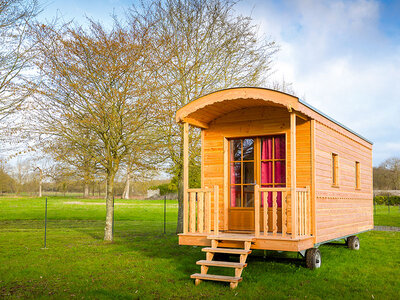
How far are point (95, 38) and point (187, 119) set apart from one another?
15.1ft

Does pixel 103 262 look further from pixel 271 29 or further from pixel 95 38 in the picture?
pixel 271 29

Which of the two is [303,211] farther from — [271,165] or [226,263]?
[226,263]

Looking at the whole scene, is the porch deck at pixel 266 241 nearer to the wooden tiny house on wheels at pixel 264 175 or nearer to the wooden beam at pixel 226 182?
the wooden tiny house on wheels at pixel 264 175

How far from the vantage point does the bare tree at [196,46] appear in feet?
45.5

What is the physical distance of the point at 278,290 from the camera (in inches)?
260

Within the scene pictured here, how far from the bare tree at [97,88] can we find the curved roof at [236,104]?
2.87 m

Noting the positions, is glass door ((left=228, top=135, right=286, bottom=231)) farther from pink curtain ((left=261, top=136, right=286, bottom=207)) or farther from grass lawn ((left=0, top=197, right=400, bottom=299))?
grass lawn ((left=0, top=197, right=400, bottom=299))

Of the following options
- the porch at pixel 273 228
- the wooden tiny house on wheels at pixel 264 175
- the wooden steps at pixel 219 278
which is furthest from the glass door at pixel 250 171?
the wooden steps at pixel 219 278

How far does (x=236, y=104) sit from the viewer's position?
28.3 feet

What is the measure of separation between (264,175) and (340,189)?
2288 mm

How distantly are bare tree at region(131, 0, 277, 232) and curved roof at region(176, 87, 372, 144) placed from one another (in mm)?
4556

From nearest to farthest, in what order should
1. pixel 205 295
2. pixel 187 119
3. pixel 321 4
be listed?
pixel 205 295, pixel 187 119, pixel 321 4

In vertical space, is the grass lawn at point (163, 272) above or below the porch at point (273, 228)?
below

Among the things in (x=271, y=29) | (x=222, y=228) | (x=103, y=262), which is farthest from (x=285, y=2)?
(x=103, y=262)
